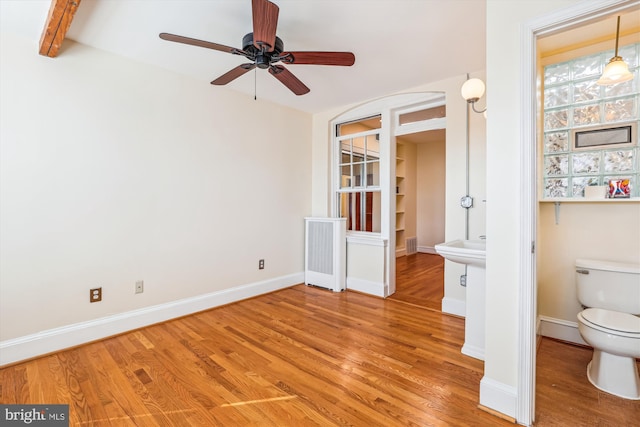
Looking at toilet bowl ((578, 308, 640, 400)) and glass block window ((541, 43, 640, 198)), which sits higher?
glass block window ((541, 43, 640, 198))

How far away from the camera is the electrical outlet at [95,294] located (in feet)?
8.15

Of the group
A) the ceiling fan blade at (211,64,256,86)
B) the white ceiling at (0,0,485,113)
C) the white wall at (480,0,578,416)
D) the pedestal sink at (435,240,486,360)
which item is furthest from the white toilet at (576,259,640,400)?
the ceiling fan blade at (211,64,256,86)

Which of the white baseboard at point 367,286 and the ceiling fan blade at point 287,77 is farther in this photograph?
the white baseboard at point 367,286

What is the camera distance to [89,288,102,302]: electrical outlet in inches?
97.8

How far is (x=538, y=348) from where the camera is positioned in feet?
7.66

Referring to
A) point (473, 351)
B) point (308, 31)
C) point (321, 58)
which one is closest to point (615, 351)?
point (473, 351)

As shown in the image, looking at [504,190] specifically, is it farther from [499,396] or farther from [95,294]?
[95,294]

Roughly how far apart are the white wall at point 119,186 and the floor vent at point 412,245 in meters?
3.78

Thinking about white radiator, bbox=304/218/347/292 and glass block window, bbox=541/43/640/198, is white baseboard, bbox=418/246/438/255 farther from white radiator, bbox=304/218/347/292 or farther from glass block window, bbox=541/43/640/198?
glass block window, bbox=541/43/640/198

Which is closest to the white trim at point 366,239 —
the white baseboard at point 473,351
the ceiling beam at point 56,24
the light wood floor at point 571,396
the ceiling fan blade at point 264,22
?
the white baseboard at point 473,351

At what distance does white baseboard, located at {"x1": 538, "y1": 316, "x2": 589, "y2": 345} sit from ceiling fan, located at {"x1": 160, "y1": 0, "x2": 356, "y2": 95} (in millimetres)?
2683

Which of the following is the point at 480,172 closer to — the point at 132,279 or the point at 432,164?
the point at 132,279

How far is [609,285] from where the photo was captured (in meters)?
2.11

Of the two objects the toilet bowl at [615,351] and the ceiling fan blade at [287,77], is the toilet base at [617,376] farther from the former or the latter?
the ceiling fan blade at [287,77]
